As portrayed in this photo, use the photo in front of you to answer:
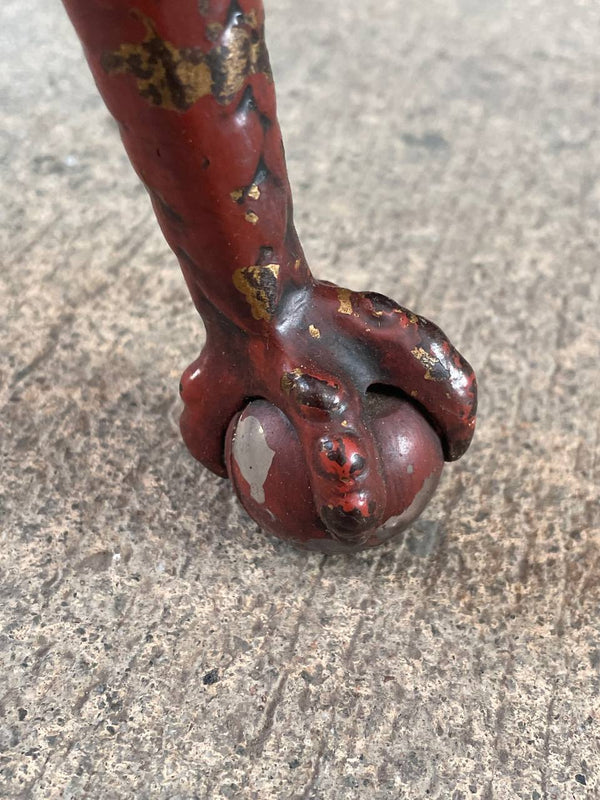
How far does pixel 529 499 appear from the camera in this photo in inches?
43.5

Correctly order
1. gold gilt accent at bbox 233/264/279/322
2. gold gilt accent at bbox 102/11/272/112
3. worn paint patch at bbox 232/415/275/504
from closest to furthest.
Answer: gold gilt accent at bbox 102/11/272/112, gold gilt accent at bbox 233/264/279/322, worn paint patch at bbox 232/415/275/504

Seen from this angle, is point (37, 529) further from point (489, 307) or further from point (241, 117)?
point (489, 307)

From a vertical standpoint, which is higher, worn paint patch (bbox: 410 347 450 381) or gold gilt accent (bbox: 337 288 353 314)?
gold gilt accent (bbox: 337 288 353 314)

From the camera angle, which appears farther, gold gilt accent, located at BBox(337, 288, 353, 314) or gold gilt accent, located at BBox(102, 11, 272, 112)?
gold gilt accent, located at BBox(337, 288, 353, 314)

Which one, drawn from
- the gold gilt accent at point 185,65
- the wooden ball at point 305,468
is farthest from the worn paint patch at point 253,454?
the gold gilt accent at point 185,65

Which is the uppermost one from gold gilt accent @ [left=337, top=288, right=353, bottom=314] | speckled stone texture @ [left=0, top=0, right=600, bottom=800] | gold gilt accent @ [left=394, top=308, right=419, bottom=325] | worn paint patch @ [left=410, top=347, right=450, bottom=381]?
gold gilt accent @ [left=337, top=288, right=353, bottom=314]

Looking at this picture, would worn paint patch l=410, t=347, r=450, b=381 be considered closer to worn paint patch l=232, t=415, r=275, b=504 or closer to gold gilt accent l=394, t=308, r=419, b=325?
gold gilt accent l=394, t=308, r=419, b=325

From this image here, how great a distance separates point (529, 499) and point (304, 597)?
1.02 ft

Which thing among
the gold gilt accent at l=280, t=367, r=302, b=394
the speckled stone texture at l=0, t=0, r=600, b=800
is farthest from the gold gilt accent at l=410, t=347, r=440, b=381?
the speckled stone texture at l=0, t=0, r=600, b=800

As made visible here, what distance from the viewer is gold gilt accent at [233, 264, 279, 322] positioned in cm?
83

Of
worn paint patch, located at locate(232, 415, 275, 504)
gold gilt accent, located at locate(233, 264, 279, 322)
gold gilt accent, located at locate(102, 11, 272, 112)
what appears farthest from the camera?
worn paint patch, located at locate(232, 415, 275, 504)

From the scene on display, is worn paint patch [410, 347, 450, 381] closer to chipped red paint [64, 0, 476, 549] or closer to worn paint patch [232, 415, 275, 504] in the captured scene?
chipped red paint [64, 0, 476, 549]

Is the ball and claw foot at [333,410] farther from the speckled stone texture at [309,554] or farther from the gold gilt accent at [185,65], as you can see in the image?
the gold gilt accent at [185,65]

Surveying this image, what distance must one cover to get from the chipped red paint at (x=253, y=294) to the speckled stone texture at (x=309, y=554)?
12 cm
